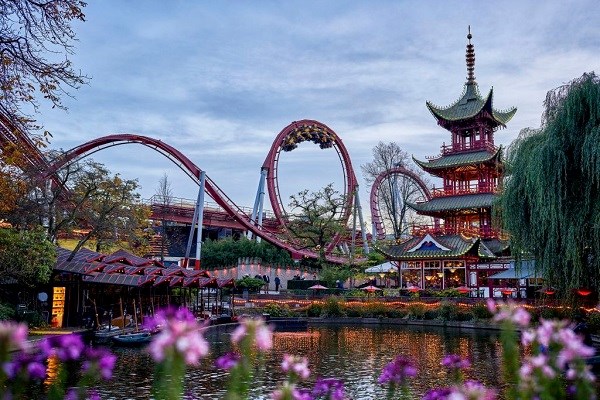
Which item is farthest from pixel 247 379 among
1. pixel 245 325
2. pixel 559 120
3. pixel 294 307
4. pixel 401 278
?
pixel 401 278

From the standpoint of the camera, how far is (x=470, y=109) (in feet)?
145

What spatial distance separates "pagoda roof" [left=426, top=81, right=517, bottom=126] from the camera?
142 feet

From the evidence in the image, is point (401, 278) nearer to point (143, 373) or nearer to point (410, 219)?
point (410, 219)

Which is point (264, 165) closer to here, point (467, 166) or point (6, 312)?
point (467, 166)

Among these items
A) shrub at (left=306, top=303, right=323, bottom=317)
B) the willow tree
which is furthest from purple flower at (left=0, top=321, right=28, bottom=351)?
shrub at (left=306, top=303, right=323, bottom=317)

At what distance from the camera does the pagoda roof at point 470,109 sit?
43219mm

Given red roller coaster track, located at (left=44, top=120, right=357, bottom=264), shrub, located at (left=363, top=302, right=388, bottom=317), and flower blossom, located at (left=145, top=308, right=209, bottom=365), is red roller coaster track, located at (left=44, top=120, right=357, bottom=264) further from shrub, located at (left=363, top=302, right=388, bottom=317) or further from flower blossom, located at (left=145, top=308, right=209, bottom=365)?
flower blossom, located at (left=145, top=308, right=209, bottom=365)

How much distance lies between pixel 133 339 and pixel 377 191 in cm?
4006

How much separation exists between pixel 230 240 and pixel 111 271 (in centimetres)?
2570

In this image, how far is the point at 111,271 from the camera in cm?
2336

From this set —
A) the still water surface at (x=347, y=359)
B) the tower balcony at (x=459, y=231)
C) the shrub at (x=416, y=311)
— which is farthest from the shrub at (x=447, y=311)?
the tower balcony at (x=459, y=231)

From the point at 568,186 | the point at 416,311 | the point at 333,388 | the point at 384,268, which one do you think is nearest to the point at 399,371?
the point at 333,388

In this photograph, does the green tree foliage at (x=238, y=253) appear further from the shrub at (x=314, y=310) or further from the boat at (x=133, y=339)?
the boat at (x=133, y=339)

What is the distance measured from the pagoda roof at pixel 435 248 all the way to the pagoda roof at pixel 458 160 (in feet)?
17.8
